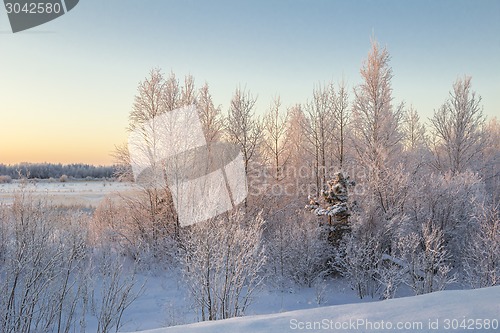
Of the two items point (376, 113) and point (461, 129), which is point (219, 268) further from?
point (461, 129)

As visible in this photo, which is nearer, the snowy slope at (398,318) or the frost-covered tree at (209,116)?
the snowy slope at (398,318)

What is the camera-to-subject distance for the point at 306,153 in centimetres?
2567

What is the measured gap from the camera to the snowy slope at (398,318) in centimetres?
346

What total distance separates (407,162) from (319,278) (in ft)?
29.5

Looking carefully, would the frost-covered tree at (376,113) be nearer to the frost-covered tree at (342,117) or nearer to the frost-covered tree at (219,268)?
the frost-covered tree at (342,117)

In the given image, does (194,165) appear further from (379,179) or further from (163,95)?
(379,179)

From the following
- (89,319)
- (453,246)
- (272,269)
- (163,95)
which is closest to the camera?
(89,319)

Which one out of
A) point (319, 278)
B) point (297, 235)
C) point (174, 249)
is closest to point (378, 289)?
point (319, 278)

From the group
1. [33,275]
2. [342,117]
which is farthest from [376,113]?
[33,275]

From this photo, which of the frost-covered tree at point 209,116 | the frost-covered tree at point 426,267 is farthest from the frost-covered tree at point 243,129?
the frost-covered tree at point 426,267

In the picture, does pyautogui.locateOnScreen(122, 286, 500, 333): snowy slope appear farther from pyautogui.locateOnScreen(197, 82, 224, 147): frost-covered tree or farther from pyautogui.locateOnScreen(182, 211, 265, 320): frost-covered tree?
pyautogui.locateOnScreen(197, 82, 224, 147): frost-covered tree

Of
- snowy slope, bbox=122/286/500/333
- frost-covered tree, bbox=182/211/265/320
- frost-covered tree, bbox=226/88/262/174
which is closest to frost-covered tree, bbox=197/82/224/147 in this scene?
frost-covered tree, bbox=226/88/262/174

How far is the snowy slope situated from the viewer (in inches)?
136

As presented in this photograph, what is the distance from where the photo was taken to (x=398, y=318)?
12.3 feet
